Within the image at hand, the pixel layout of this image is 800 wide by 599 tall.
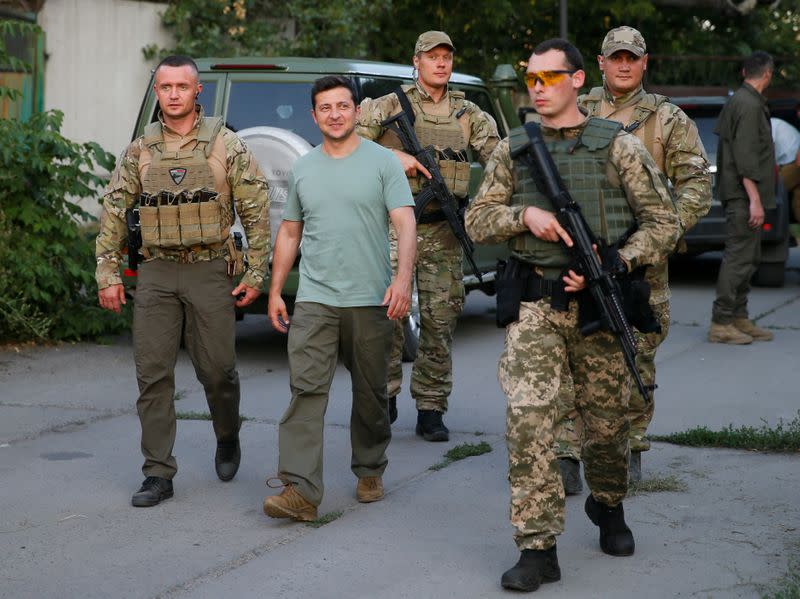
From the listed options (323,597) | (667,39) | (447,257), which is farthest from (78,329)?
(667,39)

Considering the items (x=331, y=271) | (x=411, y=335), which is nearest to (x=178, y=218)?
(x=331, y=271)

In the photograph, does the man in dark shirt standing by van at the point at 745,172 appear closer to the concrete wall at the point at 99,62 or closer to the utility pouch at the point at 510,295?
the utility pouch at the point at 510,295

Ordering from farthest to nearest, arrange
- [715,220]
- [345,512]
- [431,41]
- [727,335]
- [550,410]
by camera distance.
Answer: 1. [715,220]
2. [727,335]
3. [431,41]
4. [345,512]
5. [550,410]

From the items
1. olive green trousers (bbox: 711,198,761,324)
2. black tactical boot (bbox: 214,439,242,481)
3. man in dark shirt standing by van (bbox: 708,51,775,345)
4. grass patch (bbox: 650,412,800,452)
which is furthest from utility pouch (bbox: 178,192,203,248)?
olive green trousers (bbox: 711,198,761,324)

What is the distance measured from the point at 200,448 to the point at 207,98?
2.80 m

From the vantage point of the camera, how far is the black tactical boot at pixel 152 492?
19.4 feet

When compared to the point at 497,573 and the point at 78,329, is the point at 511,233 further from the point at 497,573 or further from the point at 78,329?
the point at 78,329

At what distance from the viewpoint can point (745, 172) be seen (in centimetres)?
970

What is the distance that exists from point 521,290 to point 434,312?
2.21 metres

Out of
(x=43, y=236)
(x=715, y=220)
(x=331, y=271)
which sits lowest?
(x=715, y=220)

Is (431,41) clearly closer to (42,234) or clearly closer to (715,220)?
(42,234)

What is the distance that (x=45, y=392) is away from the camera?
8.39 metres

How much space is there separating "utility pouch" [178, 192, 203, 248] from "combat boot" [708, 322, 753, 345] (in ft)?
17.9

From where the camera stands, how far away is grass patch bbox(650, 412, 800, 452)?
22.4 feet
